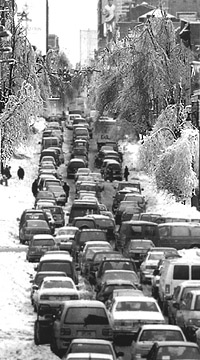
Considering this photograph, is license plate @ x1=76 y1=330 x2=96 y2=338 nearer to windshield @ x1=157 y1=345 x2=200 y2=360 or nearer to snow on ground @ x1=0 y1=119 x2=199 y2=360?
snow on ground @ x1=0 y1=119 x2=199 y2=360

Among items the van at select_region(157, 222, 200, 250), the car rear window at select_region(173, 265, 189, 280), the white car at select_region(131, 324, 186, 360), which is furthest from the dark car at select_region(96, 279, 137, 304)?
the van at select_region(157, 222, 200, 250)

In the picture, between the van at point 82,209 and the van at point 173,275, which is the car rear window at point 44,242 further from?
the van at point 82,209

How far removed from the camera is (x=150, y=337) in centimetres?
2355

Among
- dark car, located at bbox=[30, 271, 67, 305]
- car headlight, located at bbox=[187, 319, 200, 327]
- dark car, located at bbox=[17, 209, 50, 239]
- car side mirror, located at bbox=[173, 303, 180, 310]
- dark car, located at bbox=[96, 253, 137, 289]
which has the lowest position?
dark car, located at bbox=[17, 209, 50, 239]

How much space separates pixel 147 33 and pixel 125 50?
3.93m

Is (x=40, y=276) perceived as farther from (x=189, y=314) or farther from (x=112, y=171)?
(x=112, y=171)

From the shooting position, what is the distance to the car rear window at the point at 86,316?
25.0 metres

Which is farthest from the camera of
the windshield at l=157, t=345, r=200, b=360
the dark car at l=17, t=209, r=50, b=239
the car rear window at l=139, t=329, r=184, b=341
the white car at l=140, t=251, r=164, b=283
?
the dark car at l=17, t=209, r=50, b=239

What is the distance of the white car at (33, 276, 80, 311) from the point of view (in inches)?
1134

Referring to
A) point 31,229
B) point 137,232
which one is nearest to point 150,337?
point 137,232

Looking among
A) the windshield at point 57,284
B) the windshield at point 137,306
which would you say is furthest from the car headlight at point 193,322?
the windshield at point 57,284

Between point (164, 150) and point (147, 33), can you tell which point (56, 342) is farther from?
point (147, 33)

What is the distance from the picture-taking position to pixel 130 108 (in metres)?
77.2

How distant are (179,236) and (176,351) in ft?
74.3
